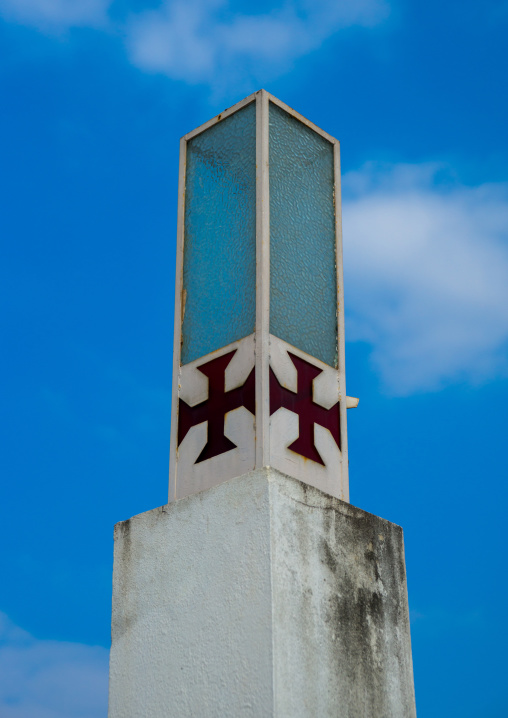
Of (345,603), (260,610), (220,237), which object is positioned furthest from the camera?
(220,237)

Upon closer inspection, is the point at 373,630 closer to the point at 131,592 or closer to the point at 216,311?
the point at 131,592

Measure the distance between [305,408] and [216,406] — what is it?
1.25ft

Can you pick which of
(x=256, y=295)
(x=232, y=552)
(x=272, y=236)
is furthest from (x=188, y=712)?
(x=272, y=236)

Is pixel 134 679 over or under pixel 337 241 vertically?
under

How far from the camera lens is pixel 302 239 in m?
4.86

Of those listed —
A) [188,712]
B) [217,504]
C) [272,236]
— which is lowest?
[188,712]

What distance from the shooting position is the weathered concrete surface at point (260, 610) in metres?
3.70

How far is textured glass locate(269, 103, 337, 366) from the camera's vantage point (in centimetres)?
460

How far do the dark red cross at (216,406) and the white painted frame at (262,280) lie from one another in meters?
0.05

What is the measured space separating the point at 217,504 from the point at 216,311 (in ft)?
3.25

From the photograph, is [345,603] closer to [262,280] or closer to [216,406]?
[216,406]

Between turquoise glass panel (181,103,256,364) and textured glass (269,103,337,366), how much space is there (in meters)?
0.11

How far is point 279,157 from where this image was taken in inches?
192

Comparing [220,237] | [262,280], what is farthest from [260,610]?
[220,237]
